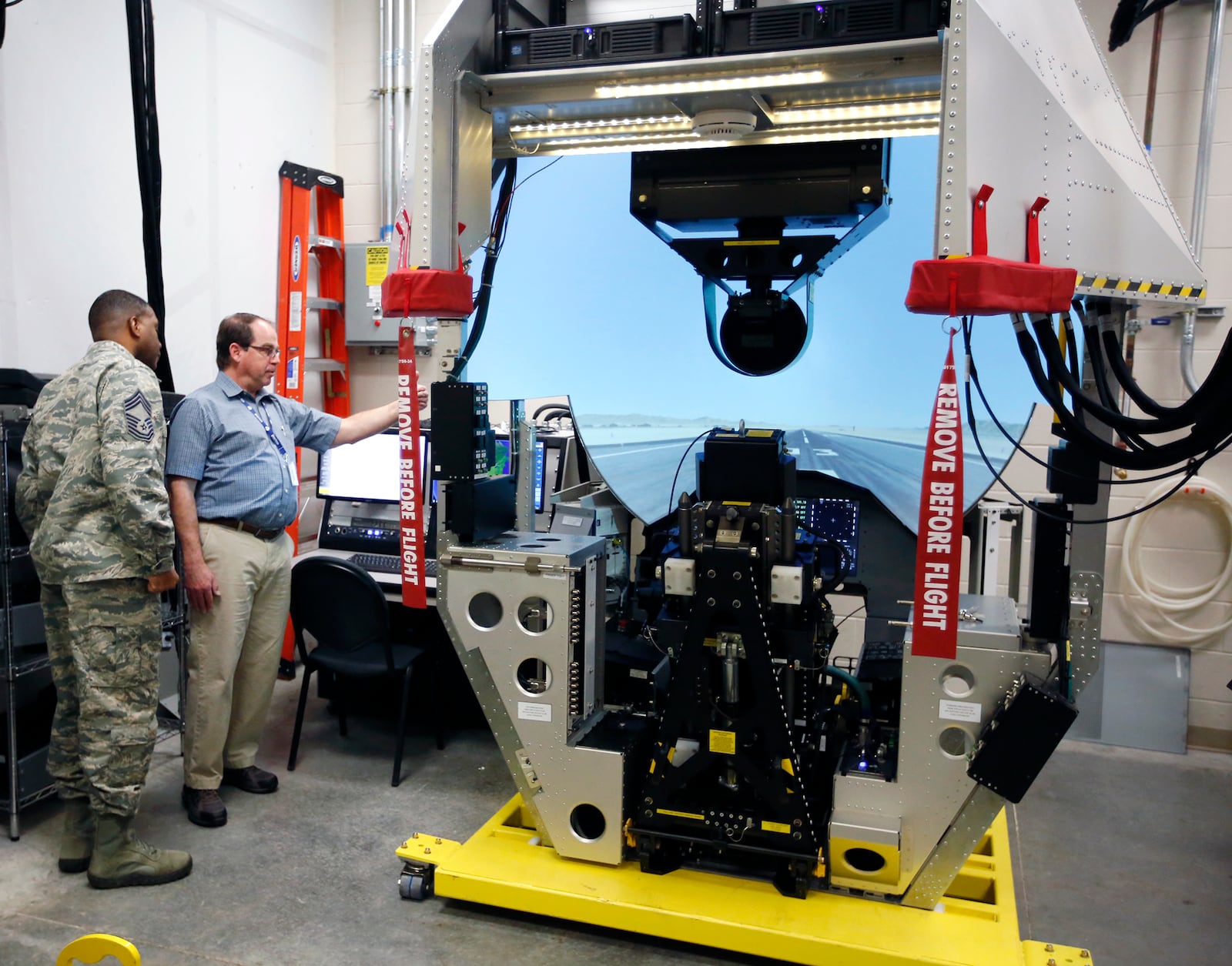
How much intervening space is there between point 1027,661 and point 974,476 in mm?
1287

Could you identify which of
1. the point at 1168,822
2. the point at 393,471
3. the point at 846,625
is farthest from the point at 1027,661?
the point at 393,471

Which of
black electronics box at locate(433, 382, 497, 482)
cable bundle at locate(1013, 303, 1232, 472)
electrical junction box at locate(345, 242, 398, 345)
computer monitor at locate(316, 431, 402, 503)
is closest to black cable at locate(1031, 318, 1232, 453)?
cable bundle at locate(1013, 303, 1232, 472)

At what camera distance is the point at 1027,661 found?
2352mm

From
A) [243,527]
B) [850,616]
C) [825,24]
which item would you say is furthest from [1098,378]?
[243,527]

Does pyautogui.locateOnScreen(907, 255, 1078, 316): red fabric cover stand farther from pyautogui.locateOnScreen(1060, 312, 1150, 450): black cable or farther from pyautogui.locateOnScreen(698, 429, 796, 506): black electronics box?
pyautogui.locateOnScreen(698, 429, 796, 506): black electronics box

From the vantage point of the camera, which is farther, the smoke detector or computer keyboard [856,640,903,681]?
computer keyboard [856,640,903,681]

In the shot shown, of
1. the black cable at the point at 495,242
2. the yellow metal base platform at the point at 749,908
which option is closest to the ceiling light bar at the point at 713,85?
the black cable at the point at 495,242

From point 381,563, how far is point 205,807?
1.20 meters

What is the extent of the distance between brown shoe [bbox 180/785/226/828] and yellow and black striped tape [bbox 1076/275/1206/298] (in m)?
3.05

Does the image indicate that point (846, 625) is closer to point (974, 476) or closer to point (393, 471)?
point (974, 476)

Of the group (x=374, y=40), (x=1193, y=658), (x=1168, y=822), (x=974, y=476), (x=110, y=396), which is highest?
(x=374, y=40)

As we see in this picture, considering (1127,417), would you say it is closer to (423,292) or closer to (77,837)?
(423,292)

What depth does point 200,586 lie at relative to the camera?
3.17 metres

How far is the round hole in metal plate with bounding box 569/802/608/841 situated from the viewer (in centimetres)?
277
